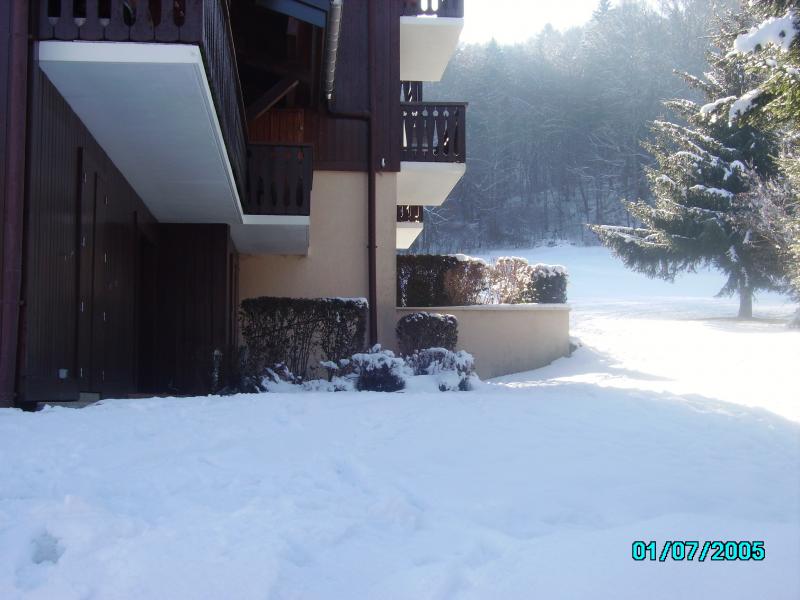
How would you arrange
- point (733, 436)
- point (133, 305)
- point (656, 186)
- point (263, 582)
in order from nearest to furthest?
point (263, 582) < point (733, 436) < point (133, 305) < point (656, 186)

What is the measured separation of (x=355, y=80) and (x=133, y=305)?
5.77 meters

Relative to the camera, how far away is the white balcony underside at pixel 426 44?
14.6 m

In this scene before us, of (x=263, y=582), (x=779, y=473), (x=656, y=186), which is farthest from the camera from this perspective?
(x=656, y=186)

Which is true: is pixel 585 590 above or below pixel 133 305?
below

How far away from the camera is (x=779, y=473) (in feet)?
19.0

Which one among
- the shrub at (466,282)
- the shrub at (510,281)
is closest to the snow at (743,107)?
the shrub at (510,281)

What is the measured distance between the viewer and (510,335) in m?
15.4

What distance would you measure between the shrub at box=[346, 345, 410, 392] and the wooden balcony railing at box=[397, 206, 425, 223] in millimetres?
9343

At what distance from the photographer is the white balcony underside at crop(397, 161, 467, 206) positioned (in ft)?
47.6

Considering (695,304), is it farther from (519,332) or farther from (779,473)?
(779,473)

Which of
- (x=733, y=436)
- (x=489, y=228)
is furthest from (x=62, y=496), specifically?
(x=489, y=228)

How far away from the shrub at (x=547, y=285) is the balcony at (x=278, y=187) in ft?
18.9

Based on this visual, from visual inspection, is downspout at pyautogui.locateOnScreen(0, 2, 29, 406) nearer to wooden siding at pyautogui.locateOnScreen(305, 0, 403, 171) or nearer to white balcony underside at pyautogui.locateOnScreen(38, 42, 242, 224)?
white balcony underside at pyautogui.locateOnScreen(38, 42, 242, 224)

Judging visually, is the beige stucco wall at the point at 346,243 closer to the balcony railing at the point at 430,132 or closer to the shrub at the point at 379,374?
the balcony railing at the point at 430,132
